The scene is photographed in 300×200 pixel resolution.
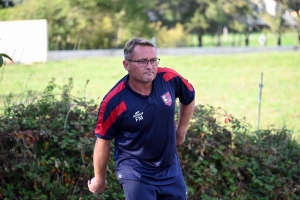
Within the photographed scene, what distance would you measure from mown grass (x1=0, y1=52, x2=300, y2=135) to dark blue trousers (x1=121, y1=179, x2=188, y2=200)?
242 inches

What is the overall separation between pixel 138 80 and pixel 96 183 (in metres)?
0.85

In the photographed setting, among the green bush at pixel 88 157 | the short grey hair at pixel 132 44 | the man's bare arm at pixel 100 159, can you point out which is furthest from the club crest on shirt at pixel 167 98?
the green bush at pixel 88 157

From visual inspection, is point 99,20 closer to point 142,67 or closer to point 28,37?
point 28,37

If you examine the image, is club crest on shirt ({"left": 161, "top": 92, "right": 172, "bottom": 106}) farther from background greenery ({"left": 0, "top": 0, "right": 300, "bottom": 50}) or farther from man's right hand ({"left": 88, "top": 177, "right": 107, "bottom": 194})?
background greenery ({"left": 0, "top": 0, "right": 300, "bottom": 50})

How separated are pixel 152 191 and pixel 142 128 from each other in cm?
48

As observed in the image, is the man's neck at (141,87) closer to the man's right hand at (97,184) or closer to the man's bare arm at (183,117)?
the man's bare arm at (183,117)

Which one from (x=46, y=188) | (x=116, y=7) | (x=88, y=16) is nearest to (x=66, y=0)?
(x=88, y=16)

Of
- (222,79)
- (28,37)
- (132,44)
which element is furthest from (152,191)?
(28,37)

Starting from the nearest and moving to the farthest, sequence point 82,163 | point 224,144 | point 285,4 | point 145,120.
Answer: point 145,120 → point 82,163 → point 224,144 → point 285,4

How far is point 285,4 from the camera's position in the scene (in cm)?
895

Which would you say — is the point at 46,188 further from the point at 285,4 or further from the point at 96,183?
the point at 285,4

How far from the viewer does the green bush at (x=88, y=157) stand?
6.44 m

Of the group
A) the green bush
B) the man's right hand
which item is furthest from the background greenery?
the man's right hand

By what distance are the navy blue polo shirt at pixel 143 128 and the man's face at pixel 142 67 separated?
115 millimetres
